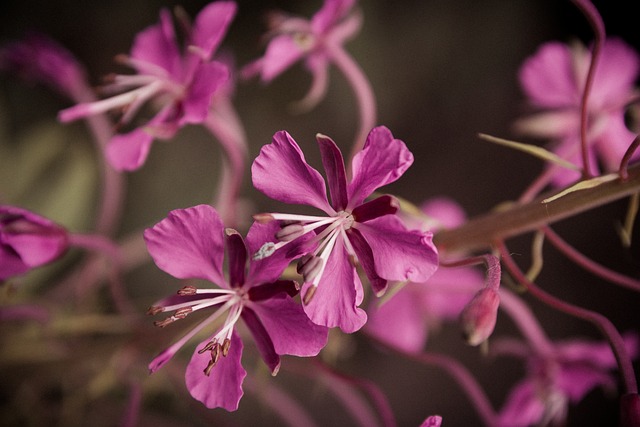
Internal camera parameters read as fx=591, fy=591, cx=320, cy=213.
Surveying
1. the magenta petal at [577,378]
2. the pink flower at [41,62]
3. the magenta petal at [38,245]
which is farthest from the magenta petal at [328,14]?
the magenta petal at [577,378]

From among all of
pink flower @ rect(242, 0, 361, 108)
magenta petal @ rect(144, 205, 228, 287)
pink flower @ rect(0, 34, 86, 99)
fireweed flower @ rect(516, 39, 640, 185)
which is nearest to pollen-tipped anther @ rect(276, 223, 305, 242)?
magenta petal @ rect(144, 205, 228, 287)

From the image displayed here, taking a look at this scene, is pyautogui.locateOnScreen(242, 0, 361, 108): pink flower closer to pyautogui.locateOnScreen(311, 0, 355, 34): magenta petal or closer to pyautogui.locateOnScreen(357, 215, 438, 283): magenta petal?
pyautogui.locateOnScreen(311, 0, 355, 34): magenta petal

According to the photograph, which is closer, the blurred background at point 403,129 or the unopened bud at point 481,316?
the unopened bud at point 481,316

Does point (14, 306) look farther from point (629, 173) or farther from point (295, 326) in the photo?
point (629, 173)

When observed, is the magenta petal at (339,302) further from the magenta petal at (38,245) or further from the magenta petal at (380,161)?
the magenta petal at (38,245)

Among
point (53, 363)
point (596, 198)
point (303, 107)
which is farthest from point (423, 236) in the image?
point (303, 107)
